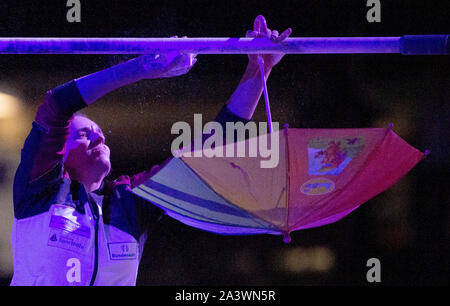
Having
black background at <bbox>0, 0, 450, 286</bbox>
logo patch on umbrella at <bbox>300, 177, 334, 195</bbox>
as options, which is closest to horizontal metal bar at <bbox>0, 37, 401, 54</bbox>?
logo patch on umbrella at <bbox>300, 177, 334, 195</bbox>

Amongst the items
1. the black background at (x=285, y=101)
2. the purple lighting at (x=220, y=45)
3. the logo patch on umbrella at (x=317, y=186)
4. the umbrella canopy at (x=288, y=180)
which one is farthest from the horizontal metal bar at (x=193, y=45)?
the black background at (x=285, y=101)

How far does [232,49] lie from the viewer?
1.74m

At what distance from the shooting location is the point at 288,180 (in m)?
1.87

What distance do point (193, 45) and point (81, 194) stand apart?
884mm

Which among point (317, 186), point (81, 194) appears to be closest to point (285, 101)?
point (317, 186)

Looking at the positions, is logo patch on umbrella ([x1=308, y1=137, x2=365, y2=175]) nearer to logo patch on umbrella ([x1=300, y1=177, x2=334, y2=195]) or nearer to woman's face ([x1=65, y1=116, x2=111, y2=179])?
logo patch on umbrella ([x1=300, y1=177, x2=334, y2=195])

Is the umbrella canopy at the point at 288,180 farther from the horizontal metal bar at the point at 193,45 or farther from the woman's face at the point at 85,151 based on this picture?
the woman's face at the point at 85,151

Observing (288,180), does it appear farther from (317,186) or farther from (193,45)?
(193,45)

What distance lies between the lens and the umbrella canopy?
1.79 meters

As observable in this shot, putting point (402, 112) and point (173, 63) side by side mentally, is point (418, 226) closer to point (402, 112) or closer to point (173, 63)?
point (402, 112)

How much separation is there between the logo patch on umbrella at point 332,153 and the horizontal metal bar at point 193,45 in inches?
12.3

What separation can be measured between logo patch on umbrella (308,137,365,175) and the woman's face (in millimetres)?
950

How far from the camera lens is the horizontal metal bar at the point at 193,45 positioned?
1721mm

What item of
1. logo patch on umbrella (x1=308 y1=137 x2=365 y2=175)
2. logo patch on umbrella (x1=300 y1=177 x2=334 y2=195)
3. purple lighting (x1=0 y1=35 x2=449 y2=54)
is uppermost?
purple lighting (x1=0 y1=35 x2=449 y2=54)
